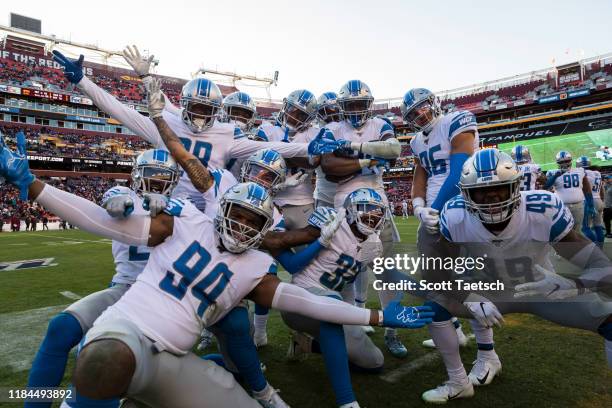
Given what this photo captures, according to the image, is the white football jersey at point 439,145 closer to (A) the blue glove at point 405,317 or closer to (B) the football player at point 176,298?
(A) the blue glove at point 405,317

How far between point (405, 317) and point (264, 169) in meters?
1.78

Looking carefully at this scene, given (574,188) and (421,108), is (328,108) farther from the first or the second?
(574,188)

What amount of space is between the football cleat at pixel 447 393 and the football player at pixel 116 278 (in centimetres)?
233

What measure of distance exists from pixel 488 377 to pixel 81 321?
3.07m

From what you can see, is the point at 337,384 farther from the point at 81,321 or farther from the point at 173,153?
the point at 173,153

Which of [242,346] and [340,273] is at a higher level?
[340,273]

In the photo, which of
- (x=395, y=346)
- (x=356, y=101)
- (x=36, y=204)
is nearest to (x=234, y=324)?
(x=395, y=346)

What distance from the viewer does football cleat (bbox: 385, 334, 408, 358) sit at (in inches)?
148

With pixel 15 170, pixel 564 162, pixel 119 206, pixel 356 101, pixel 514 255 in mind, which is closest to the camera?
pixel 15 170

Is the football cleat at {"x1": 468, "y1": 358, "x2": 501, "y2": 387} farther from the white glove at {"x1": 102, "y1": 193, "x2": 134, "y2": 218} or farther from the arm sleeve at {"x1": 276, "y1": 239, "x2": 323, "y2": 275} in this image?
→ the white glove at {"x1": 102, "y1": 193, "x2": 134, "y2": 218}

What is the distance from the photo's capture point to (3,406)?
2.79 m

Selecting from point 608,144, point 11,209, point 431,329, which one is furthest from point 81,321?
point 608,144

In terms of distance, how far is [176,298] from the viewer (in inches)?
87.4

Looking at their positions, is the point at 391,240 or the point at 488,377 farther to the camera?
the point at 391,240
